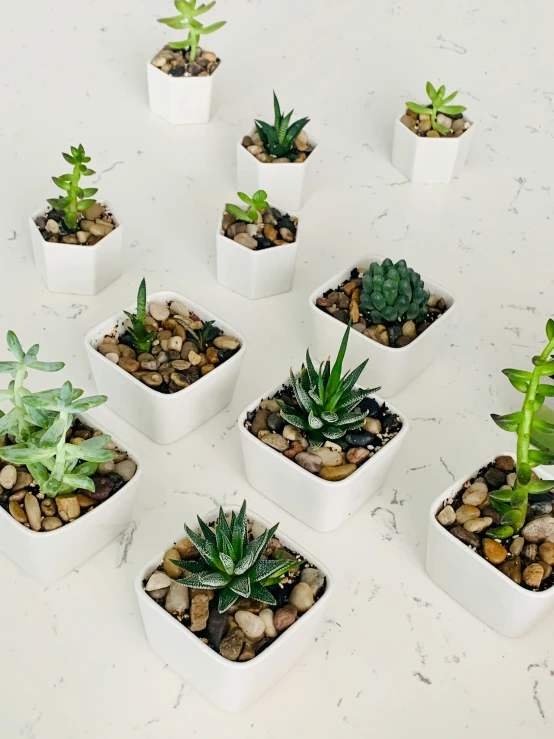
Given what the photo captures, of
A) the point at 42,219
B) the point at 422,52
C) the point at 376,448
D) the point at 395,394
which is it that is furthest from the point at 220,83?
the point at 376,448

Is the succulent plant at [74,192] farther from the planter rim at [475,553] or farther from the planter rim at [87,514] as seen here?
the planter rim at [475,553]

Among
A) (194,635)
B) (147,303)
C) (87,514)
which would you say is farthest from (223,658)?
(147,303)

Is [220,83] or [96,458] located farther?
[220,83]

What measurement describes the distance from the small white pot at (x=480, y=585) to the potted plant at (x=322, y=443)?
0.49ft

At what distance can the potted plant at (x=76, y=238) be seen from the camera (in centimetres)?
206

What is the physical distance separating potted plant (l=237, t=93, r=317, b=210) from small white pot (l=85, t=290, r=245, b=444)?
1.55ft

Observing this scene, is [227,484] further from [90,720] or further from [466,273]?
[466,273]

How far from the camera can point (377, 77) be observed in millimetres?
2775

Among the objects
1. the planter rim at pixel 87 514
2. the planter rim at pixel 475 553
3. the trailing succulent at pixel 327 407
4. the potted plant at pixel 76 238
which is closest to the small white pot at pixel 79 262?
the potted plant at pixel 76 238

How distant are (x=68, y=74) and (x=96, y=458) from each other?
4.89 feet

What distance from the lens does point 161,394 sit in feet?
5.96

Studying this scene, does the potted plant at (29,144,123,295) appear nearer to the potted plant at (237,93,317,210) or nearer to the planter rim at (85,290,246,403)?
the planter rim at (85,290,246,403)

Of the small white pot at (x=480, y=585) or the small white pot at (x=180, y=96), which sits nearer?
the small white pot at (x=480, y=585)

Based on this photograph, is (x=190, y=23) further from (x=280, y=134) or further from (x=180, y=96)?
(x=280, y=134)
